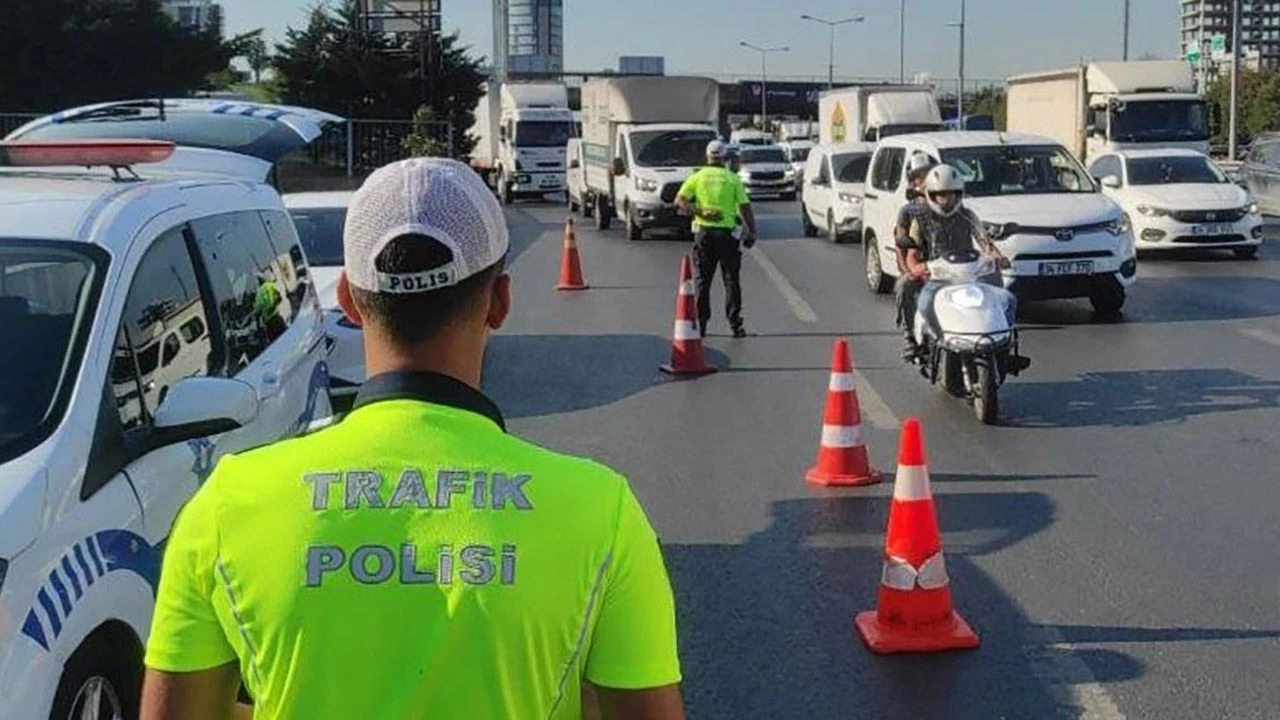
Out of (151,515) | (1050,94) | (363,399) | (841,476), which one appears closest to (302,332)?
(151,515)

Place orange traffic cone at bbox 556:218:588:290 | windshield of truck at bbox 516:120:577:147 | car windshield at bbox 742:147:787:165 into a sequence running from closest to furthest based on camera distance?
orange traffic cone at bbox 556:218:588:290 → windshield of truck at bbox 516:120:577:147 → car windshield at bbox 742:147:787:165

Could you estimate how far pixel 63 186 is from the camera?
4.98 m

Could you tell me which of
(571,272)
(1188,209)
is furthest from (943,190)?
(1188,209)

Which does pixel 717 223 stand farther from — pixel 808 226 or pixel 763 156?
pixel 763 156

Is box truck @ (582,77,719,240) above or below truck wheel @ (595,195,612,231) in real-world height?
above

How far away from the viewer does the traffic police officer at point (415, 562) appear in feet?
5.76

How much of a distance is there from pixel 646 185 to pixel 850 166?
370 cm

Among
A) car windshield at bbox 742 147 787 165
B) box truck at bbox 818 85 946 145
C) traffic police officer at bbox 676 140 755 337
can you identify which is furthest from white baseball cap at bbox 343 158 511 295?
car windshield at bbox 742 147 787 165

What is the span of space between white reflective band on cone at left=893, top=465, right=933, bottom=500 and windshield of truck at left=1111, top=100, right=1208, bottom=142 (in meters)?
24.8

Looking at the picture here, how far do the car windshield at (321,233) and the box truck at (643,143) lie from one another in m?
14.3

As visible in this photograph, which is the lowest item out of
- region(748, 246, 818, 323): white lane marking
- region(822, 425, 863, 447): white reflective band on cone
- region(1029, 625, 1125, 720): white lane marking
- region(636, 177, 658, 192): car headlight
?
region(1029, 625, 1125, 720): white lane marking

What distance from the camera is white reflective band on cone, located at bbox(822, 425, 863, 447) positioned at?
8414 millimetres

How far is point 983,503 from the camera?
8000 millimetres

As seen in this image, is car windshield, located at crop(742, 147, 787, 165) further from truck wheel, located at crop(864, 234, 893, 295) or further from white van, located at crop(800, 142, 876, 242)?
truck wheel, located at crop(864, 234, 893, 295)
